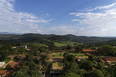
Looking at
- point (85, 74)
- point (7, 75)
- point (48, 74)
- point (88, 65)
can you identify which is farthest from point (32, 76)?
point (88, 65)

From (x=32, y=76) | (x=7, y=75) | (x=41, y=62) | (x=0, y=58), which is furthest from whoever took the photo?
(x=0, y=58)

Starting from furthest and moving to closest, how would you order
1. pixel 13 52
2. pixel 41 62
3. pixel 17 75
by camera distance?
pixel 13 52 < pixel 41 62 < pixel 17 75

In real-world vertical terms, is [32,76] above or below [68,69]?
below

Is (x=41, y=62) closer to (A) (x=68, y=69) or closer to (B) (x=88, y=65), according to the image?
(A) (x=68, y=69)

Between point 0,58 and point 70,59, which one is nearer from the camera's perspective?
point 70,59

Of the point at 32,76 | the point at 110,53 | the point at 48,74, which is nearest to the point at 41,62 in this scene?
the point at 48,74

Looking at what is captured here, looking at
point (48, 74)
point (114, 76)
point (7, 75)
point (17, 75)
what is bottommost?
point (48, 74)

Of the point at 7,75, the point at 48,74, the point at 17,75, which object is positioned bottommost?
the point at 48,74

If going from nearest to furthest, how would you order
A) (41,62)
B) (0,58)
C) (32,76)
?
1. (32,76)
2. (41,62)
3. (0,58)

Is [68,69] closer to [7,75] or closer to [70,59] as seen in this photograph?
[70,59]
